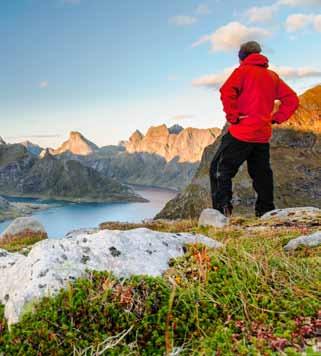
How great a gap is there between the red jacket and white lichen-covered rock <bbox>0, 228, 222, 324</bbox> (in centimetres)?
710

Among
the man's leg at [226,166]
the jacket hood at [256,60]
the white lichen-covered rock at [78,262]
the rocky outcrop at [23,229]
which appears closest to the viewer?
the white lichen-covered rock at [78,262]

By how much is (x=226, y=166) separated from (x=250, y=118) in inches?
68.9

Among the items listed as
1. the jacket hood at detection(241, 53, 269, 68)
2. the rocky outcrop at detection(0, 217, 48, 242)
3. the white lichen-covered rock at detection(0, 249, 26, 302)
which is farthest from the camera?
the rocky outcrop at detection(0, 217, 48, 242)

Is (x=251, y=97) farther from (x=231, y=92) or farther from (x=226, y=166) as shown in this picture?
(x=226, y=166)

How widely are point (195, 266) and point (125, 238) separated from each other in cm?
A: 115

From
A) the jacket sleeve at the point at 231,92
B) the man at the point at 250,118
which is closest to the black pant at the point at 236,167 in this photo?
the man at the point at 250,118

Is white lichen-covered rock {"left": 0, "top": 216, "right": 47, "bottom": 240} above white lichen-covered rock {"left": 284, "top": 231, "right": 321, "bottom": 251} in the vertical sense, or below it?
below

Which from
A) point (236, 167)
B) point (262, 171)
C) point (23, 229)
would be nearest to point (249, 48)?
point (236, 167)

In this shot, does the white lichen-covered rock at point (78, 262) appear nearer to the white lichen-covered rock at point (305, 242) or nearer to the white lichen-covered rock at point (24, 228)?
the white lichen-covered rock at point (305, 242)

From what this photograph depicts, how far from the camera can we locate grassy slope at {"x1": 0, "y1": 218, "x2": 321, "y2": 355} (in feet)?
11.2

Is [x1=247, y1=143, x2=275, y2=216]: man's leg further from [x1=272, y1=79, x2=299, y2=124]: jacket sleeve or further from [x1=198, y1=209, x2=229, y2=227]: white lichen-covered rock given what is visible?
[x1=198, y1=209, x2=229, y2=227]: white lichen-covered rock

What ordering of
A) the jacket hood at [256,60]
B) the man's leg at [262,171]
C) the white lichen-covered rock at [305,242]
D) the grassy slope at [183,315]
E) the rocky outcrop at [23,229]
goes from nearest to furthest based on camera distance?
the grassy slope at [183,315] → the white lichen-covered rock at [305,242] → the jacket hood at [256,60] → the man's leg at [262,171] → the rocky outcrop at [23,229]

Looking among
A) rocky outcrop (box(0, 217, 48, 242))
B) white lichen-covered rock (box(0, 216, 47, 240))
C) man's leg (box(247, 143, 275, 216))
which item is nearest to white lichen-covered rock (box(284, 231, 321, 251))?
man's leg (box(247, 143, 275, 216))

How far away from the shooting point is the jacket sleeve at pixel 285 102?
495 inches
